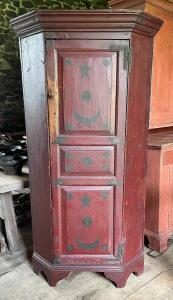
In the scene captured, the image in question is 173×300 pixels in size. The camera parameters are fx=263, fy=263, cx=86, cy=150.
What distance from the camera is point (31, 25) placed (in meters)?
1.50

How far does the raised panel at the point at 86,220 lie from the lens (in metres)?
1.70

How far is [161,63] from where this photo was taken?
7.25 ft

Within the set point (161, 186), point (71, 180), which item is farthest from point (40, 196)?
point (161, 186)

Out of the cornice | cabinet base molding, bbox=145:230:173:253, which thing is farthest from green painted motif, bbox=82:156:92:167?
the cornice

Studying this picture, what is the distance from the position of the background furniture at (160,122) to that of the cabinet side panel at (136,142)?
0.37m

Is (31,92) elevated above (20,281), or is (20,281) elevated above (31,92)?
(31,92)

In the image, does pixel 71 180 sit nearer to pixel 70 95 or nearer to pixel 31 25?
pixel 70 95

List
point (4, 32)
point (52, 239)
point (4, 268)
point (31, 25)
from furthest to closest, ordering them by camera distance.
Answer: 1. point (4, 32)
2. point (4, 268)
3. point (52, 239)
4. point (31, 25)

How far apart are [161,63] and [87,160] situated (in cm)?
116

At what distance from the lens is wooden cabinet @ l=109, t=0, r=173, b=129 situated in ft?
6.85

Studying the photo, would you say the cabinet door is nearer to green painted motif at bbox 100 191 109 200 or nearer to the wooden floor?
green painted motif at bbox 100 191 109 200

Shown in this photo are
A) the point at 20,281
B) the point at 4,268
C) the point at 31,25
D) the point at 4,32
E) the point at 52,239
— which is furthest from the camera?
the point at 4,32

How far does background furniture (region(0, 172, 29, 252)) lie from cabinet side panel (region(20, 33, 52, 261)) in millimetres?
310

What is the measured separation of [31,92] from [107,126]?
533mm
